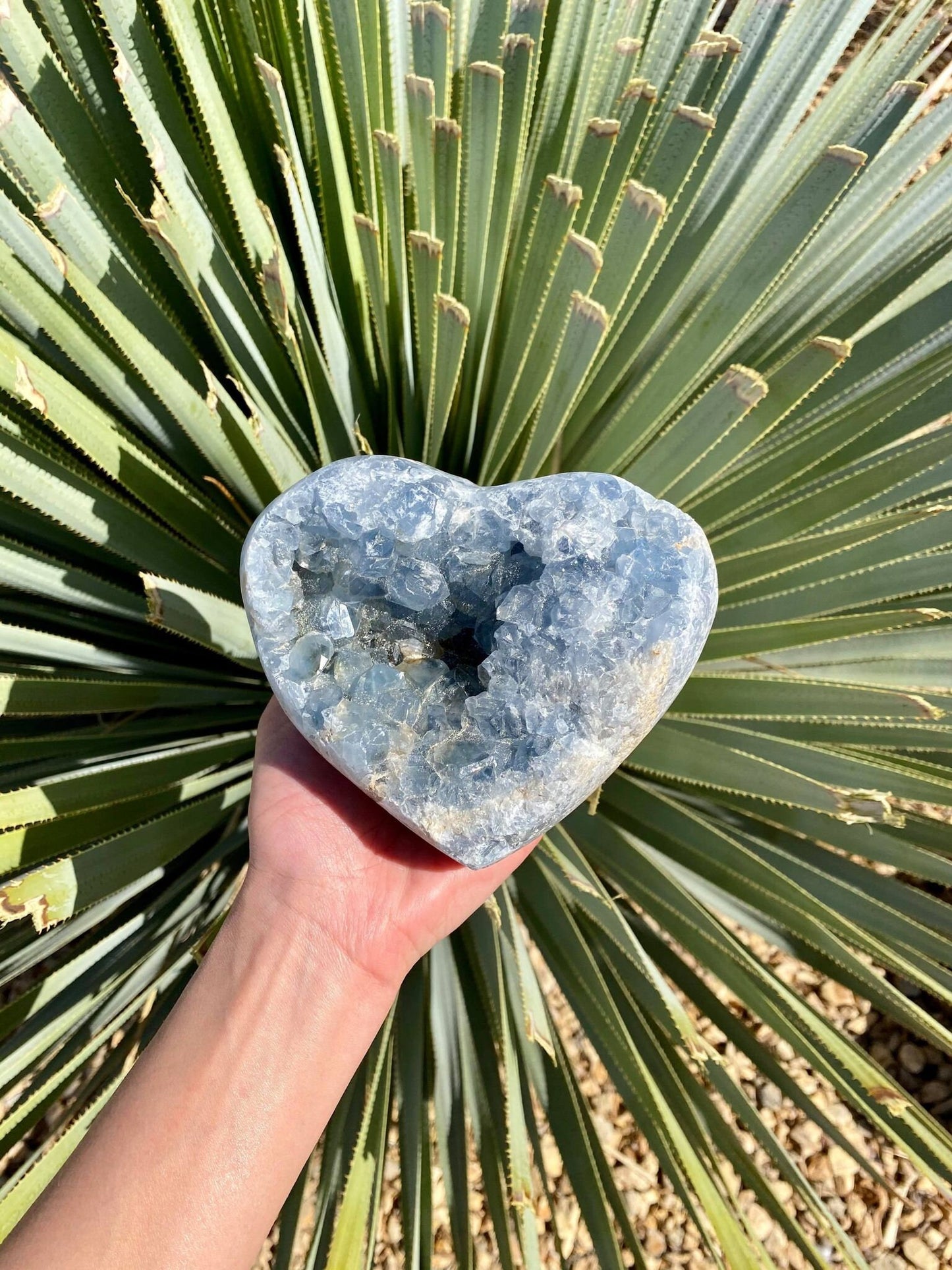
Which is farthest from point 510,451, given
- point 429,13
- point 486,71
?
point 429,13

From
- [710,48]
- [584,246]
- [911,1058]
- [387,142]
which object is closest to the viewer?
[584,246]

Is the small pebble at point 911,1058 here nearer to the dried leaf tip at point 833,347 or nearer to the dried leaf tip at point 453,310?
the dried leaf tip at point 833,347

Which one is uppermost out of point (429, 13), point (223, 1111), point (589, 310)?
point (429, 13)

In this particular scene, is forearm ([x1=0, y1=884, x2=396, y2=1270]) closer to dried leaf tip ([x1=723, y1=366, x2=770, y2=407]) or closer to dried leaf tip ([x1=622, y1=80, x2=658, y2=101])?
dried leaf tip ([x1=723, y1=366, x2=770, y2=407])

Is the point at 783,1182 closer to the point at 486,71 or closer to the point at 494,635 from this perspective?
the point at 494,635

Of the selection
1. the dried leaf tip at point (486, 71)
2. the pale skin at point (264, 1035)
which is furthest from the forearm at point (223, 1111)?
the dried leaf tip at point (486, 71)

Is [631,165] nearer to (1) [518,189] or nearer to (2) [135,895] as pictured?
(1) [518,189]
